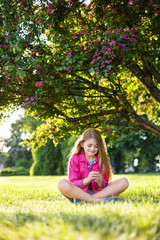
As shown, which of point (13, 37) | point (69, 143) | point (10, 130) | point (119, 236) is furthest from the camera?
point (10, 130)

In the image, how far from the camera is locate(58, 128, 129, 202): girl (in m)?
4.11

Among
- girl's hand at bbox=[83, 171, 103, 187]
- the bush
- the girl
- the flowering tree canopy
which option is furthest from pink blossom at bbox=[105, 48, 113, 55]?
the bush

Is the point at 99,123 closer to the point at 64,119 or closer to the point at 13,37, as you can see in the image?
the point at 64,119

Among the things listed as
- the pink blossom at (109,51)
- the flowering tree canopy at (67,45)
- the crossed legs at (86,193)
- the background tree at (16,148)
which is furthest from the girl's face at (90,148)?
the background tree at (16,148)

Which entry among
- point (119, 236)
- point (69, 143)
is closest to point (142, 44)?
point (119, 236)

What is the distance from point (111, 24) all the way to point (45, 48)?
1.72 m

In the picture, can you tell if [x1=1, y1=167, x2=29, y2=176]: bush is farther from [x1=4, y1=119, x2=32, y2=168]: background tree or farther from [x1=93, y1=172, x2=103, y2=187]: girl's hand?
[x1=93, y1=172, x2=103, y2=187]: girl's hand

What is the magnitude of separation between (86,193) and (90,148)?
0.78 metres

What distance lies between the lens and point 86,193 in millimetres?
4102

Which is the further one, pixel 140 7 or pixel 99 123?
pixel 99 123

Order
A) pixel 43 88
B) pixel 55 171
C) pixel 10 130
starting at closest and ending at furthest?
1. pixel 43 88
2. pixel 55 171
3. pixel 10 130

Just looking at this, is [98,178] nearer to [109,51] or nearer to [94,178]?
[94,178]

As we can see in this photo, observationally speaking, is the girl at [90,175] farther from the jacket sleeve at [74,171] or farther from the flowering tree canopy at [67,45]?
the flowering tree canopy at [67,45]

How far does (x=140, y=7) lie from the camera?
18.5 feet
